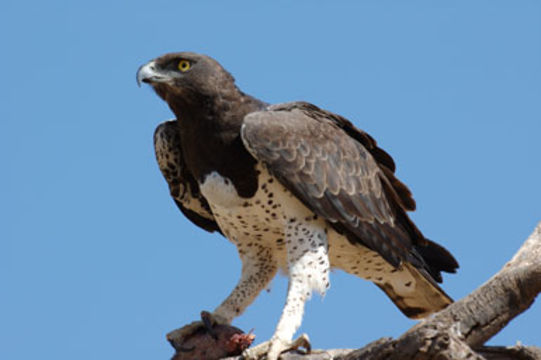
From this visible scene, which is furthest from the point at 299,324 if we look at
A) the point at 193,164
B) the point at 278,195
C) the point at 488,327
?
the point at 488,327

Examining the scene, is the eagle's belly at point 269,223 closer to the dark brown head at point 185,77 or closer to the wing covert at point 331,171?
the wing covert at point 331,171

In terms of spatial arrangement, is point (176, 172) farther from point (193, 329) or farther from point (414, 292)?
point (414, 292)

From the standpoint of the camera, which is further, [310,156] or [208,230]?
[208,230]

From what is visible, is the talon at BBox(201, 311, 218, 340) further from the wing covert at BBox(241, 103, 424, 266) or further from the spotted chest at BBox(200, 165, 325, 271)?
the wing covert at BBox(241, 103, 424, 266)

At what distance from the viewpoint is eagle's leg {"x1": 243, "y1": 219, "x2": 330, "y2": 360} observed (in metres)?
8.27

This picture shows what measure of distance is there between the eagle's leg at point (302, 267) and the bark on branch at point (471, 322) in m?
2.02

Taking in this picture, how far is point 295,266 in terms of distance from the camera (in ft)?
28.3

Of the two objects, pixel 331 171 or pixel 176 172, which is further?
pixel 176 172

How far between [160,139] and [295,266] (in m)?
2.17

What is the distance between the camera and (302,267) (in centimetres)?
859

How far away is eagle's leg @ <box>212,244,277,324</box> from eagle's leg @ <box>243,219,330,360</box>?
2.86ft

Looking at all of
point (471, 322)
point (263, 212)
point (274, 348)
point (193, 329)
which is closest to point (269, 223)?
point (263, 212)

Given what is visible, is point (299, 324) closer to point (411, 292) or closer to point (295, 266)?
point (295, 266)

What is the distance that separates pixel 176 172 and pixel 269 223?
4.58 ft
